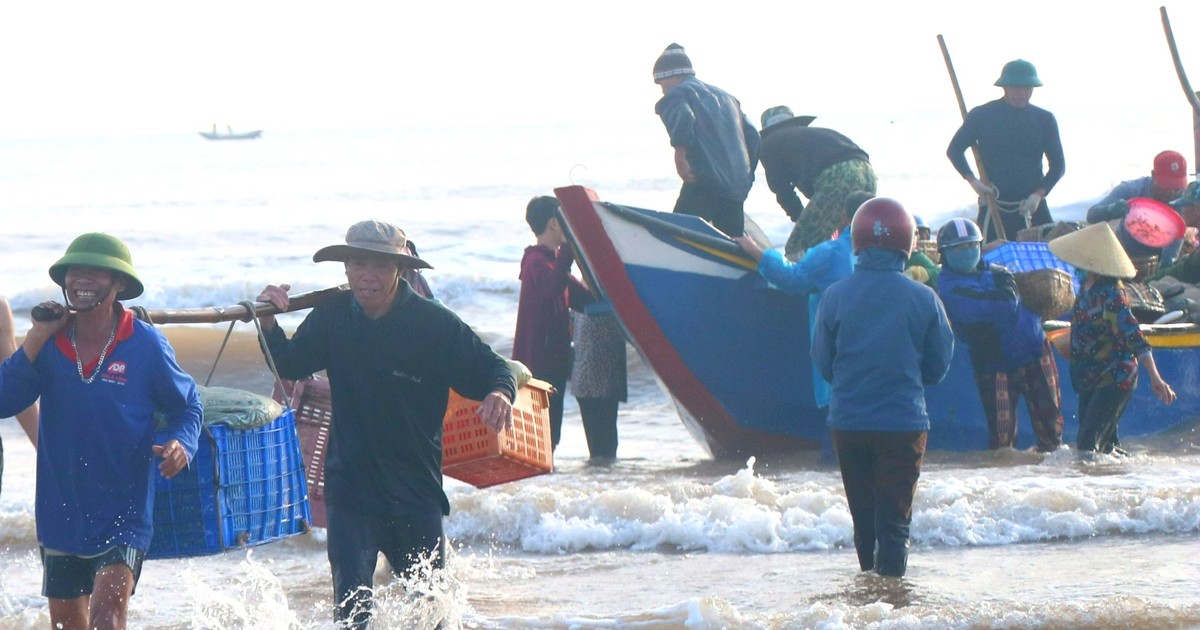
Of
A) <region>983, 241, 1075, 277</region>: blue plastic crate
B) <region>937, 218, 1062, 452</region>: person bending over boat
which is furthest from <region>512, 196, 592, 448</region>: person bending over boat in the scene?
<region>983, 241, 1075, 277</region>: blue plastic crate

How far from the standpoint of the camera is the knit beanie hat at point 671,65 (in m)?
9.71

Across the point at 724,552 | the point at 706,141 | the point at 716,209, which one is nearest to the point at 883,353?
the point at 724,552

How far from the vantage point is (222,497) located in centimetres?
452

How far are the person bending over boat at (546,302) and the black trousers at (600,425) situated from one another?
0.51m

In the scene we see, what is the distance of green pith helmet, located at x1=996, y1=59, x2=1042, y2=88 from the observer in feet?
36.4

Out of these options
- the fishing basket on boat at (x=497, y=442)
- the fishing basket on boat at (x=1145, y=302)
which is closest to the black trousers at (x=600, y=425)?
the fishing basket on boat at (x=1145, y=302)

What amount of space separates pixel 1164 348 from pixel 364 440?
686 cm

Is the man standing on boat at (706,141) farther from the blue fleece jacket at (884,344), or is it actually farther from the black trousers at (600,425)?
the blue fleece jacket at (884,344)

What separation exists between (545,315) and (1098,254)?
335 cm

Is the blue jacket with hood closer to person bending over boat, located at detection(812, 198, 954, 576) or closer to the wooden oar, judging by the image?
person bending over boat, located at detection(812, 198, 954, 576)

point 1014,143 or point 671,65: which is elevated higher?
point 671,65

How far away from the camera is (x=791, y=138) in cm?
994

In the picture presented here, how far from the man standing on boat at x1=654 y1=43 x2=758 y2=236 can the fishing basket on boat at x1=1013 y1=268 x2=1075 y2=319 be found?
1812 mm

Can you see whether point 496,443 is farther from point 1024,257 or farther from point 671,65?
point 1024,257
